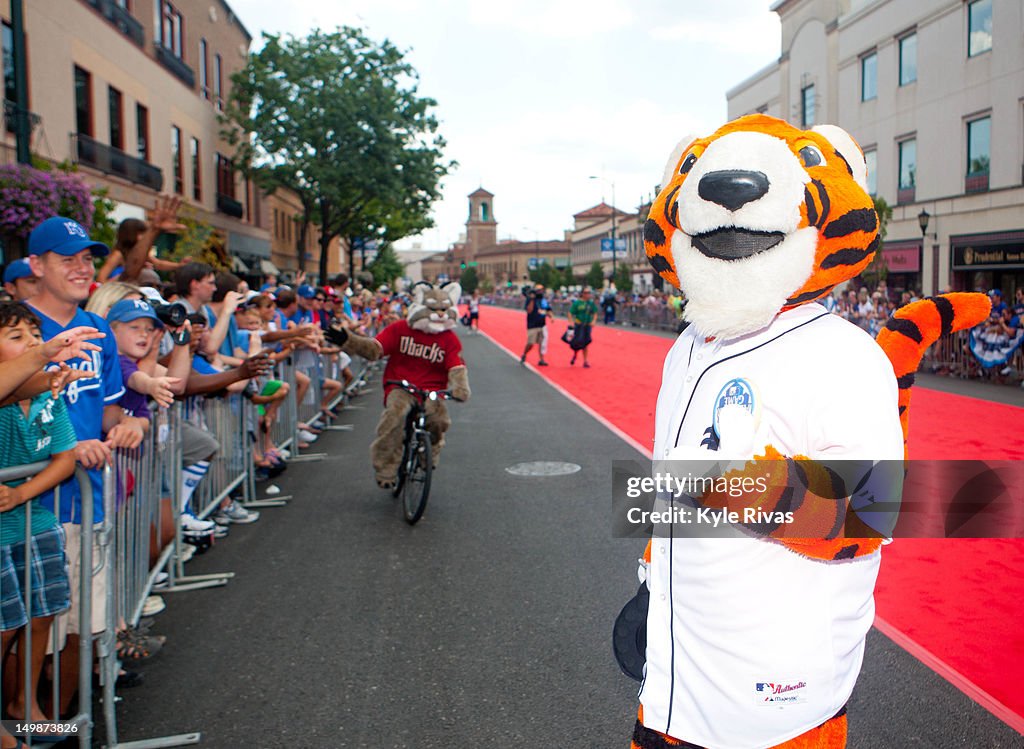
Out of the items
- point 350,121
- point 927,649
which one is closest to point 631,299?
point 350,121

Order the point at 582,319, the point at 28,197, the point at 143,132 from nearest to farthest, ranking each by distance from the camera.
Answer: the point at 28,197 < the point at 582,319 < the point at 143,132

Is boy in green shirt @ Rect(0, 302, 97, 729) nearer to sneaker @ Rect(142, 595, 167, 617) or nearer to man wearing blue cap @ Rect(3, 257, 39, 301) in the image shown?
man wearing blue cap @ Rect(3, 257, 39, 301)

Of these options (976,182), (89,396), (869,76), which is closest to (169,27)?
(869,76)

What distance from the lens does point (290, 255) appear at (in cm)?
5166

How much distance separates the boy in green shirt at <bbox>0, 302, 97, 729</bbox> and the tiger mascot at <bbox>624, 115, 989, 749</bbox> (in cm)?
230

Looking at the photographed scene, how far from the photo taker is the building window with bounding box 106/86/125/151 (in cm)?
2409

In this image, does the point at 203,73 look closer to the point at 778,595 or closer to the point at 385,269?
the point at 778,595

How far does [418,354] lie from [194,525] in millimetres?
2289

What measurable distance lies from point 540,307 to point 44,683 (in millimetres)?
17216

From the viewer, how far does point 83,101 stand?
2192 cm

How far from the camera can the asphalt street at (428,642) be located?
146 inches

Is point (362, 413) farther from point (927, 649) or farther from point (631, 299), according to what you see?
point (631, 299)

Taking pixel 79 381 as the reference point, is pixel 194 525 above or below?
below

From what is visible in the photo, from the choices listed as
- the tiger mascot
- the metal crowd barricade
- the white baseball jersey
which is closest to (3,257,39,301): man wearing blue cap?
the metal crowd barricade
